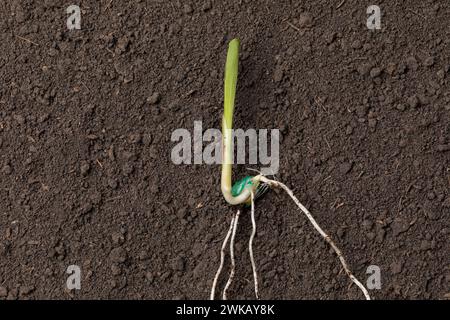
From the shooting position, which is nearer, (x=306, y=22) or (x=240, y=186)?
(x=240, y=186)

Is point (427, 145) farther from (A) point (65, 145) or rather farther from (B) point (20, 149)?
(B) point (20, 149)

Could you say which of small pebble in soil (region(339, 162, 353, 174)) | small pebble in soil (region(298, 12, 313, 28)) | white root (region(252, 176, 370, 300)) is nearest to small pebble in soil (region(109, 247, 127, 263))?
white root (region(252, 176, 370, 300))

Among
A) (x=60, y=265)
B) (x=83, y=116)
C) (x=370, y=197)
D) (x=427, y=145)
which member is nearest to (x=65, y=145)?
(x=83, y=116)

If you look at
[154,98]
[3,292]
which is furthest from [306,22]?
[3,292]

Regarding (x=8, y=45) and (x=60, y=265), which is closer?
(x=60, y=265)

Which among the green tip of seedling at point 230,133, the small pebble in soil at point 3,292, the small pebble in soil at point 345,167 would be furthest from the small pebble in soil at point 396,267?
the small pebble in soil at point 3,292

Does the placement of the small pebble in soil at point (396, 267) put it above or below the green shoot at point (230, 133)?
below

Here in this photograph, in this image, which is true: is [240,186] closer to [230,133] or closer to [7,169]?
[230,133]

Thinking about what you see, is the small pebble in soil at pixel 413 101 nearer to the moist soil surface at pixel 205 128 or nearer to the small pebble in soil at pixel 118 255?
the moist soil surface at pixel 205 128
